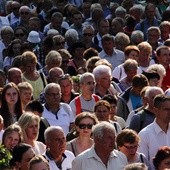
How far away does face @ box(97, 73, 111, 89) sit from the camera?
53.1 feet

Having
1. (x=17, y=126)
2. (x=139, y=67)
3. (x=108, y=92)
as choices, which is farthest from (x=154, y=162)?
(x=139, y=67)

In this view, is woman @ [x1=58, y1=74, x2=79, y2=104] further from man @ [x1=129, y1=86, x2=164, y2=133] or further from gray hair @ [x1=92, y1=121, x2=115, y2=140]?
gray hair @ [x1=92, y1=121, x2=115, y2=140]

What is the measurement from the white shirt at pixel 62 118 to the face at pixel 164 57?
131 inches

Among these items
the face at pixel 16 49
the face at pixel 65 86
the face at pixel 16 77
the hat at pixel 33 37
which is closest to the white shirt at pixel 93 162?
the face at pixel 65 86

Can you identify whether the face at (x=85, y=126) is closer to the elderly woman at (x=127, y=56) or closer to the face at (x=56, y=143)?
the face at (x=56, y=143)

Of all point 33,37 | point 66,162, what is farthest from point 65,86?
point 33,37

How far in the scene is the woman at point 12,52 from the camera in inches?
771

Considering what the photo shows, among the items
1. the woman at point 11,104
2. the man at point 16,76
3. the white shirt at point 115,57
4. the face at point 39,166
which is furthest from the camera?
the white shirt at point 115,57

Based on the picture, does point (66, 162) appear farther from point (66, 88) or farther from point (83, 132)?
point (66, 88)

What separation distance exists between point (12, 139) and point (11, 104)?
6.55ft

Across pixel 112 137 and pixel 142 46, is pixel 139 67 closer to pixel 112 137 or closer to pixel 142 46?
pixel 142 46

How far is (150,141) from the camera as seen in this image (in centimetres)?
1335

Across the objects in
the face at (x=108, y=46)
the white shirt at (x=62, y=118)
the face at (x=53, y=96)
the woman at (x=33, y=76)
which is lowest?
the face at (x=108, y=46)

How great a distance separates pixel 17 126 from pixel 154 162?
1745 millimetres
